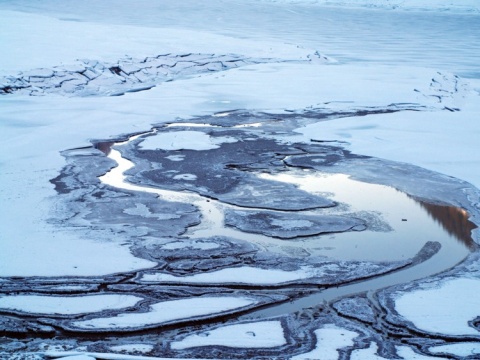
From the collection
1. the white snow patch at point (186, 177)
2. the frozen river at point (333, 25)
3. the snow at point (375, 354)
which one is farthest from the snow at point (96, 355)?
the frozen river at point (333, 25)

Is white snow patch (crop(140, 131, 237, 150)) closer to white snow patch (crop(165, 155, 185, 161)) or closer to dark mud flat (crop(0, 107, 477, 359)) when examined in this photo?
dark mud flat (crop(0, 107, 477, 359))

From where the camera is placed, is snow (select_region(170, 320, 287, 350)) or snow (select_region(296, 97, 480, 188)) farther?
snow (select_region(296, 97, 480, 188))

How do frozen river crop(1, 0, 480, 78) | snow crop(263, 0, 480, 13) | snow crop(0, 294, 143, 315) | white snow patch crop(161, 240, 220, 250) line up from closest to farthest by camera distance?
snow crop(0, 294, 143, 315), white snow patch crop(161, 240, 220, 250), frozen river crop(1, 0, 480, 78), snow crop(263, 0, 480, 13)

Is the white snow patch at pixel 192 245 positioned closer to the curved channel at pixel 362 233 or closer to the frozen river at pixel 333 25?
the curved channel at pixel 362 233

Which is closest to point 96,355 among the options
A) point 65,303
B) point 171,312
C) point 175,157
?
point 171,312

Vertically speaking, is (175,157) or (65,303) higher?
(175,157)

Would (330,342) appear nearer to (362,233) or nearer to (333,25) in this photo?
(362,233)

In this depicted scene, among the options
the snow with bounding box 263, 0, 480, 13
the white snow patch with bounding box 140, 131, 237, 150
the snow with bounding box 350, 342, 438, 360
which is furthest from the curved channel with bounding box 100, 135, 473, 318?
the snow with bounding box 263, 0, 480, 13

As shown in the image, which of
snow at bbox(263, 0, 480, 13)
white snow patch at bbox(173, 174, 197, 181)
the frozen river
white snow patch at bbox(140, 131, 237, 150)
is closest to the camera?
white snow patch at bbox(173, 174, 197, 181)

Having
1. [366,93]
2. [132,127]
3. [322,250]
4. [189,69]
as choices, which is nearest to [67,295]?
[322,250]
